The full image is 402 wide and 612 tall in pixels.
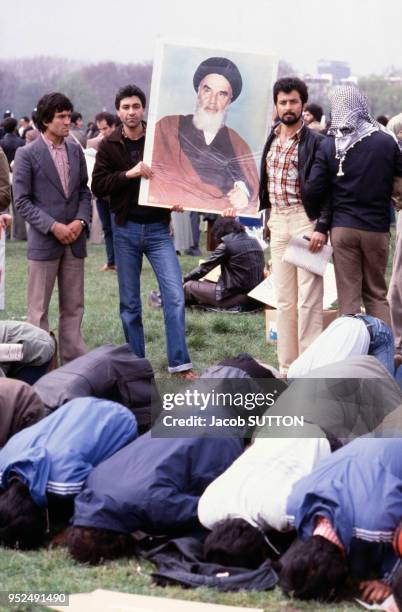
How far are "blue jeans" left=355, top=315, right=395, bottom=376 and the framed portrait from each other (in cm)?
152

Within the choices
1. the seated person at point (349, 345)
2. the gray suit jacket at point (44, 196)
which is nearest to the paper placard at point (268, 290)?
the gray suit jacket at point (44, 196)

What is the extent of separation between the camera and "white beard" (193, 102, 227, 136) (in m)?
7.57

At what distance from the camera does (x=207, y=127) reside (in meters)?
7.60

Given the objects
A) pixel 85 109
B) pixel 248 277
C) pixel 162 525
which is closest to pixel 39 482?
pixel 162 525

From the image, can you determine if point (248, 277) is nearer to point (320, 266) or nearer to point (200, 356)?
point (200, 356)

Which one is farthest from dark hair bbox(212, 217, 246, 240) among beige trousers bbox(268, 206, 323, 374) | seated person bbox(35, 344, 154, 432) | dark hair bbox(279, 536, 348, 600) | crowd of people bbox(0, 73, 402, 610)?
dark hair bbox(279, 536, 348, 600)

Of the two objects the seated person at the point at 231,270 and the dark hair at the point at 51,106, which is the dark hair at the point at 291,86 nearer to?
the dark hair at the point at 51,106

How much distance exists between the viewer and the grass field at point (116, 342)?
446cm

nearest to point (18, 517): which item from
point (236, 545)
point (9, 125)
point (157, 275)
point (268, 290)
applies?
point (236, 545)

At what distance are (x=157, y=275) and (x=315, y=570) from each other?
12.6ft

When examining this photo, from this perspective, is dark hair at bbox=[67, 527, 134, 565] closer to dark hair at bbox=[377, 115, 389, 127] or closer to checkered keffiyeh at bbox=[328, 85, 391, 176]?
checkered keffiyeh at bbox=[328, 85, 391, 176]

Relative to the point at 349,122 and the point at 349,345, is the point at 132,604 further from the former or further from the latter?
the point at 349,122

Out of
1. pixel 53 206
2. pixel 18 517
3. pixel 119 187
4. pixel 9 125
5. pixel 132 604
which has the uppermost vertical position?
pixel 9 125

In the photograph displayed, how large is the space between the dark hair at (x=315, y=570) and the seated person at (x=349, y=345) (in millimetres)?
1807
